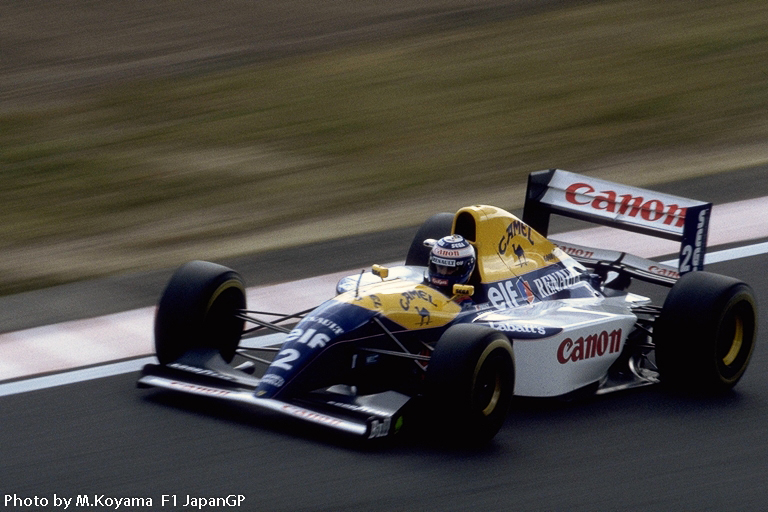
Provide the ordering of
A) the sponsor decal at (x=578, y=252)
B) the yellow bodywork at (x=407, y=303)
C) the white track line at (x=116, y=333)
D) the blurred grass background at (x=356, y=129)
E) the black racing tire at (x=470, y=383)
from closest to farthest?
1. the black racing tire at (x=470, y=383)
2. the yellow bodywork at (x=407, y=303)
3. the white track line at (x=116, y=333)
4. the sponsor decal at (x=578, y=252)
5. the blurred grass background at (x=356, y=129)

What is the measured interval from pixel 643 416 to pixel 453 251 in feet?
4.70

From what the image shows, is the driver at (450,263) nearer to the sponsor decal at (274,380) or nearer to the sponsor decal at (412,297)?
the sponsor decal at (412,297)

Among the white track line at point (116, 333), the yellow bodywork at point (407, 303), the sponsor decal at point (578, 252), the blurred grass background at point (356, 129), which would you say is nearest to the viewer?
the yellow bodywork at point (407, 303)

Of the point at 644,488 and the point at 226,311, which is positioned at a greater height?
the point at 226,311

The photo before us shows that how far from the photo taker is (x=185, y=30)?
665 inches

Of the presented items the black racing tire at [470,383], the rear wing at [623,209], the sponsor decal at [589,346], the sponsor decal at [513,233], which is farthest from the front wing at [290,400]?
the rear wing at [623,209]

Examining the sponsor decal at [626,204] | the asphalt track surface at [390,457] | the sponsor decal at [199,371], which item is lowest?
the asphalt track surface at [390,457]

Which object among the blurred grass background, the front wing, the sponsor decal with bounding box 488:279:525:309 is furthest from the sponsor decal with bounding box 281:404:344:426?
the blurred grass background

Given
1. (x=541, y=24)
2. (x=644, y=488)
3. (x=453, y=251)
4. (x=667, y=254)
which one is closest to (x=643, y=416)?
(x=644, y=488)

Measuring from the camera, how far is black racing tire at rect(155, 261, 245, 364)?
673 cm

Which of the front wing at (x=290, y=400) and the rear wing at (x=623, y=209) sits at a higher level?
the rear wing at (x=623, y=209)

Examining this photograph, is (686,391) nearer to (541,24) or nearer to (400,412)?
(400,412)

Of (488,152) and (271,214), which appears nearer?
(271,214)

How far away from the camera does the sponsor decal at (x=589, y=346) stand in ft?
21.5
